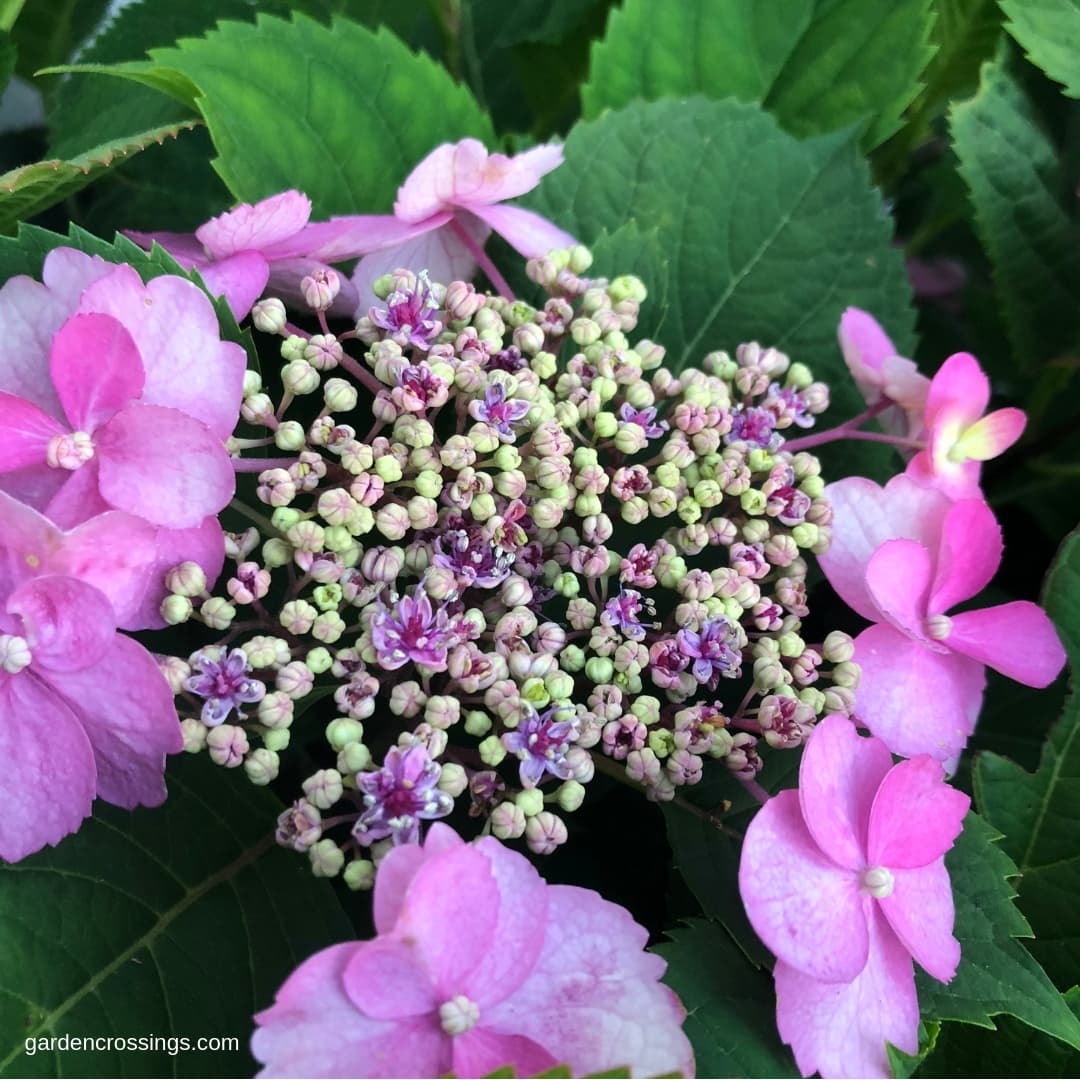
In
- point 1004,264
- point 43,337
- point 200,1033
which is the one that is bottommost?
point 200,1033

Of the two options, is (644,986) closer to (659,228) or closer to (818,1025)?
(818,1025)

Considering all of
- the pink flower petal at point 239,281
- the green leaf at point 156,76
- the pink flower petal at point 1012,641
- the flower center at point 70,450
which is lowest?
the flower center at point 70,450

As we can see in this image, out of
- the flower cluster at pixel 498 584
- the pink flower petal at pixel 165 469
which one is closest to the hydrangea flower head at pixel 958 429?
the flower cluster at pixel 498 584

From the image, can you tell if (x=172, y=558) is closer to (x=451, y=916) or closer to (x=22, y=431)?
(x=22, y=431)

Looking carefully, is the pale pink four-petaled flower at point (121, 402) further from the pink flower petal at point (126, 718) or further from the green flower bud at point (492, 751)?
the green flower bud at point (492, 751)

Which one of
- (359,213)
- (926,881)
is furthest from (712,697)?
(359,213)

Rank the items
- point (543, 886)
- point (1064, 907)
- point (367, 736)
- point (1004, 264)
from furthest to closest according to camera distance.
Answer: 1. point (1004, 264)
2. point (1064, 907)
3. point (367, 736)
4. point (543, 886)
